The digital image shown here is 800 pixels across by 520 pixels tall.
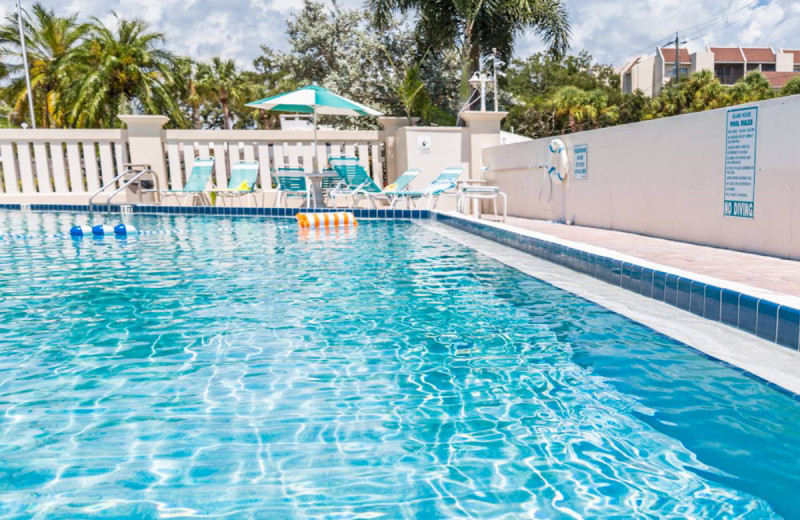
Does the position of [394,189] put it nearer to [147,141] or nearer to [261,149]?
[261,149]

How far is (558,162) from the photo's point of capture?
8883 millimetres

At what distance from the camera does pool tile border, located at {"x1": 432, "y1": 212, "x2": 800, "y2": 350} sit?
9.80 ft

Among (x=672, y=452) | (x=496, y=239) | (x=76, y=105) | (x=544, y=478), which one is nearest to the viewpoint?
(x=544, y=478)

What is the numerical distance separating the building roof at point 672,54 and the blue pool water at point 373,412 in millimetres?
57948

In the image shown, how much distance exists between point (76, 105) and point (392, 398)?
846 inches

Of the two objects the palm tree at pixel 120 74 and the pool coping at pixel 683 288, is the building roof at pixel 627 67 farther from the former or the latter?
the pool coping at pixel 683 288

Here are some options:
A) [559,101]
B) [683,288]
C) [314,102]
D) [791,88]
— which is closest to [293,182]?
[314,102]

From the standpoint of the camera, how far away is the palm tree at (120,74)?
20.9 meters

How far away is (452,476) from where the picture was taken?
77.0 inches

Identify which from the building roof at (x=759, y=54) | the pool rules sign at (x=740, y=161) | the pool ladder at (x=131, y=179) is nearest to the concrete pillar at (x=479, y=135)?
the pool ladder at (x=131, y=179)

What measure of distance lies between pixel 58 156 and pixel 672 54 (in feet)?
180

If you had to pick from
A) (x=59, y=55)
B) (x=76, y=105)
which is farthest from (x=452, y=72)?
(x=59, y=55)

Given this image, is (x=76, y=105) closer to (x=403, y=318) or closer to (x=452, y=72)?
(x=452, y=72)

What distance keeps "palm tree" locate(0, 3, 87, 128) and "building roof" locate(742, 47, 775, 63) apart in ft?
190
